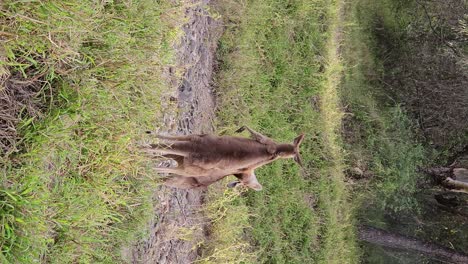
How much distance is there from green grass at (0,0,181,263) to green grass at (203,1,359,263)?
2883 mm

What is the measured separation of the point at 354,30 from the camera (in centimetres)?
1154

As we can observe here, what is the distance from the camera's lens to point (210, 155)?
4.81 m

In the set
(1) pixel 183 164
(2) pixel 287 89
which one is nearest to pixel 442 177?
(2) pixel 287 89

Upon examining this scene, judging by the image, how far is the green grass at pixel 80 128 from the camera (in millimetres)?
3039

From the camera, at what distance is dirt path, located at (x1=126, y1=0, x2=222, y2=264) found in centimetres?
561

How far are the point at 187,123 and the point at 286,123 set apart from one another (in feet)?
9.46

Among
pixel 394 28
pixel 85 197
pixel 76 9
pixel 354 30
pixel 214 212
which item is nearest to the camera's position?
pixel 76 9

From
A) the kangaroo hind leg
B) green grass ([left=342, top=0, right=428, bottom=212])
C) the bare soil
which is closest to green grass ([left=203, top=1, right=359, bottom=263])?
green grass ([left=342, top=0, right=428, bottom=212])

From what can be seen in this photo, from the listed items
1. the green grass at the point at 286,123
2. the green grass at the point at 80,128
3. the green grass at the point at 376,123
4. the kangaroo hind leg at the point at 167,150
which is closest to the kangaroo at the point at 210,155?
the kangaroo hind leg at the point at 167,150

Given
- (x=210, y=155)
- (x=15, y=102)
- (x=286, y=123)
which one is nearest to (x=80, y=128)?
(x=15, y=102)

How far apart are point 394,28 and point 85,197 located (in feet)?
33.3

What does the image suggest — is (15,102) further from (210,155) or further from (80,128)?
(210,155)

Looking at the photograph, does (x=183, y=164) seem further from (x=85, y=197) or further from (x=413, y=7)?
(x=413, y=7)

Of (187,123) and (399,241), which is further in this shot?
(399,241)
